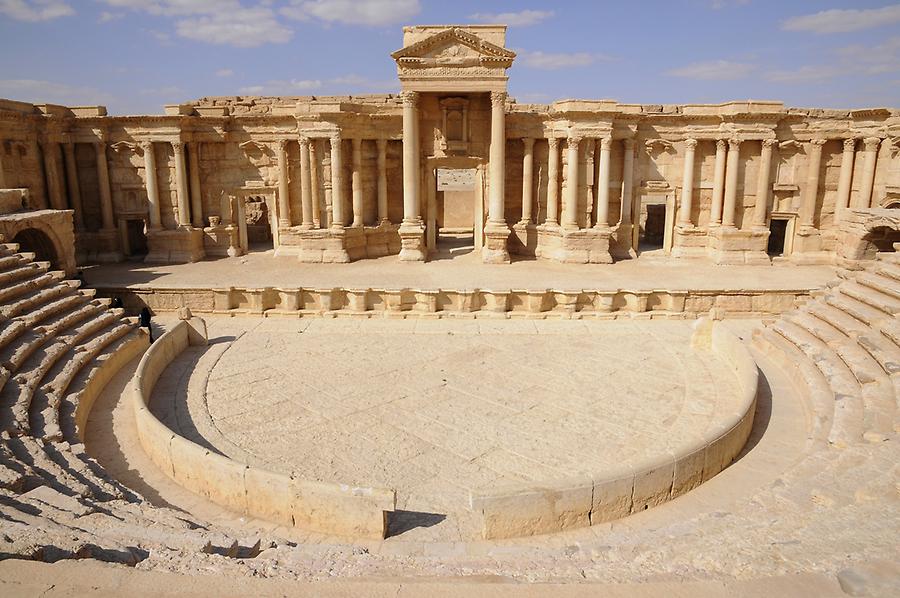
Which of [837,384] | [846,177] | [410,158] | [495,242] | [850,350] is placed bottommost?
[837,384]

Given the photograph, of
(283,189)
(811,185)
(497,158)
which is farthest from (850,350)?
(283,189)

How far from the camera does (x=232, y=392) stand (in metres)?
11.4

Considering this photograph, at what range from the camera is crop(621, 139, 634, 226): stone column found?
23484 millimetres

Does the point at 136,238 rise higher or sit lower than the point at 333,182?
lower

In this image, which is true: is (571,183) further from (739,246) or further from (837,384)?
(837,384)

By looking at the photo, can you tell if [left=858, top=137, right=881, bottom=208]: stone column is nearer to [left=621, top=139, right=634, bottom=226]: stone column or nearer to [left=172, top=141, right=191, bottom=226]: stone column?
[left=621, top=139, right=634, bottom=226]: stone column

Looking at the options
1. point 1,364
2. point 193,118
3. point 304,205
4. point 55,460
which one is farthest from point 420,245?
point 55,460

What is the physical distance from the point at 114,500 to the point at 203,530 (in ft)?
5.12

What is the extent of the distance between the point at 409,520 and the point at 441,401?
3.73 metres

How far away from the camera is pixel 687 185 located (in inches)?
939

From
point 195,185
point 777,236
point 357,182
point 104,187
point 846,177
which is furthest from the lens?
point 777,236

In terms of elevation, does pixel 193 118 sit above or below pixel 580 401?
above

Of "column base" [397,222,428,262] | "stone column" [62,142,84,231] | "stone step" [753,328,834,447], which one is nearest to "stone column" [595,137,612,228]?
"column base" [397,222,428,262]

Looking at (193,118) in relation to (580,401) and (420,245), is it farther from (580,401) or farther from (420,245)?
(580,401)
